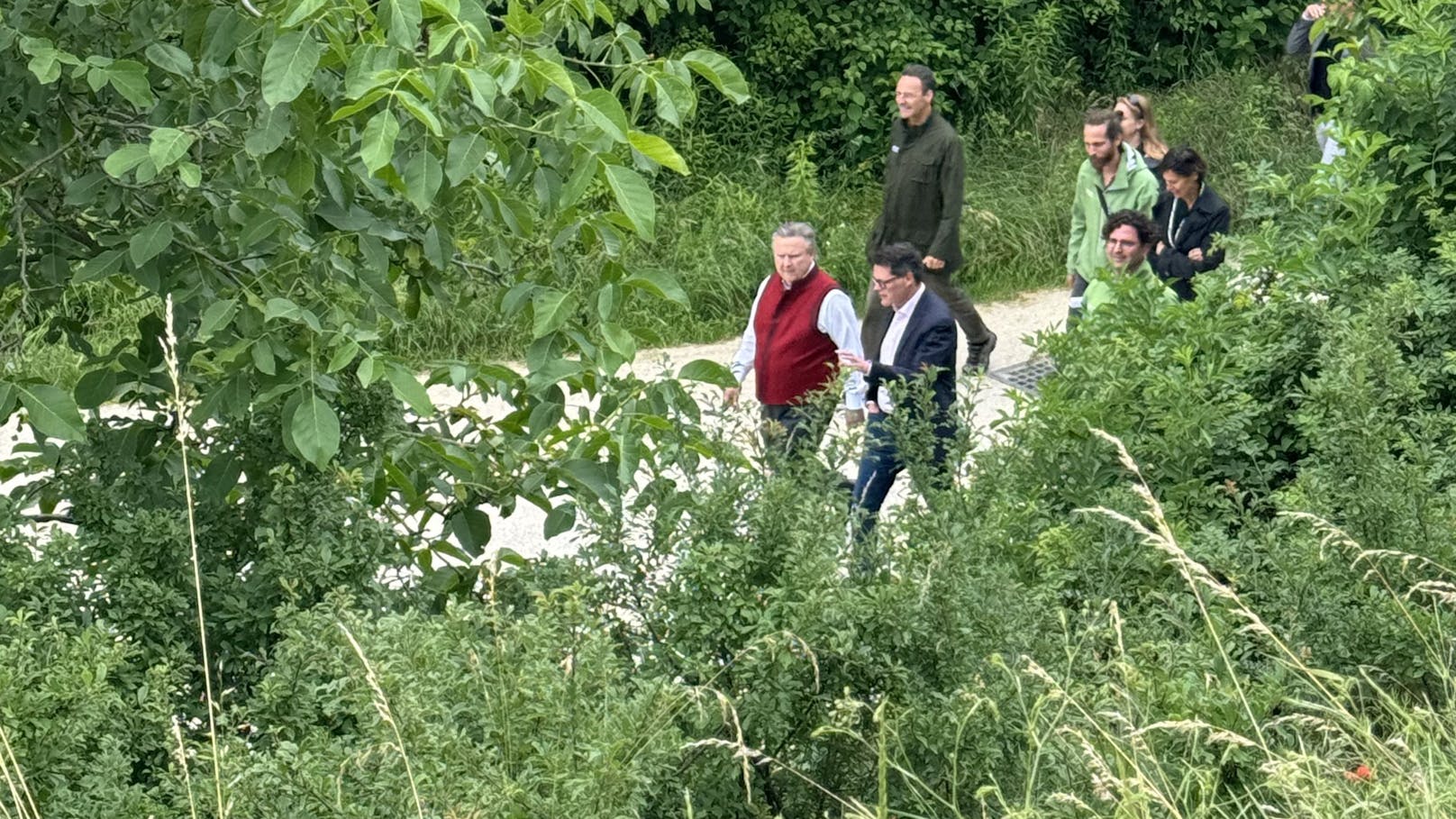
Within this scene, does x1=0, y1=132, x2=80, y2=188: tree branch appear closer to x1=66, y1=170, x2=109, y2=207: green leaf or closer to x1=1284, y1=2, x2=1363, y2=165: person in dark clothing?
x1=66, y1=170, x2=109, y2=207: green leaf

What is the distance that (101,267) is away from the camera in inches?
183

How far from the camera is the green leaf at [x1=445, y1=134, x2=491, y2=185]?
3.99 meters

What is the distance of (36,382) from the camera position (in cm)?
446

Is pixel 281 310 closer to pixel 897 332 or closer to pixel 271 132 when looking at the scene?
pixel 271 132

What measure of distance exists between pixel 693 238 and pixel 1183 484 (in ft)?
24.1

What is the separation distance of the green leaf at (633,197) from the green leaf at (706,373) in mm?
816

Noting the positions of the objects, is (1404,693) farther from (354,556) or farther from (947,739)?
(354,556)

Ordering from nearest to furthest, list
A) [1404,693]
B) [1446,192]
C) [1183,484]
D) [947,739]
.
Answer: [947,739] < [1404,693] < [1183,484] < [1446,192]

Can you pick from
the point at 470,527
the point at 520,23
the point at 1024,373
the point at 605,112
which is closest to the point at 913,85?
the point at 1024,373

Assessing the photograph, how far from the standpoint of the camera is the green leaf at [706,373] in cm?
476

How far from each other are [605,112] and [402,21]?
43cm

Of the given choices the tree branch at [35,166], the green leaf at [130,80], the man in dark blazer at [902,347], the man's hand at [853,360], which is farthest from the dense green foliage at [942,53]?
the green leaf at [130,80]

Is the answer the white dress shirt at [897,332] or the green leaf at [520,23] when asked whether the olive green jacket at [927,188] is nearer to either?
the white dress shirt at [897,332]

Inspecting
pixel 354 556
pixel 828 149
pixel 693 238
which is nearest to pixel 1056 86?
pixel 828 149
